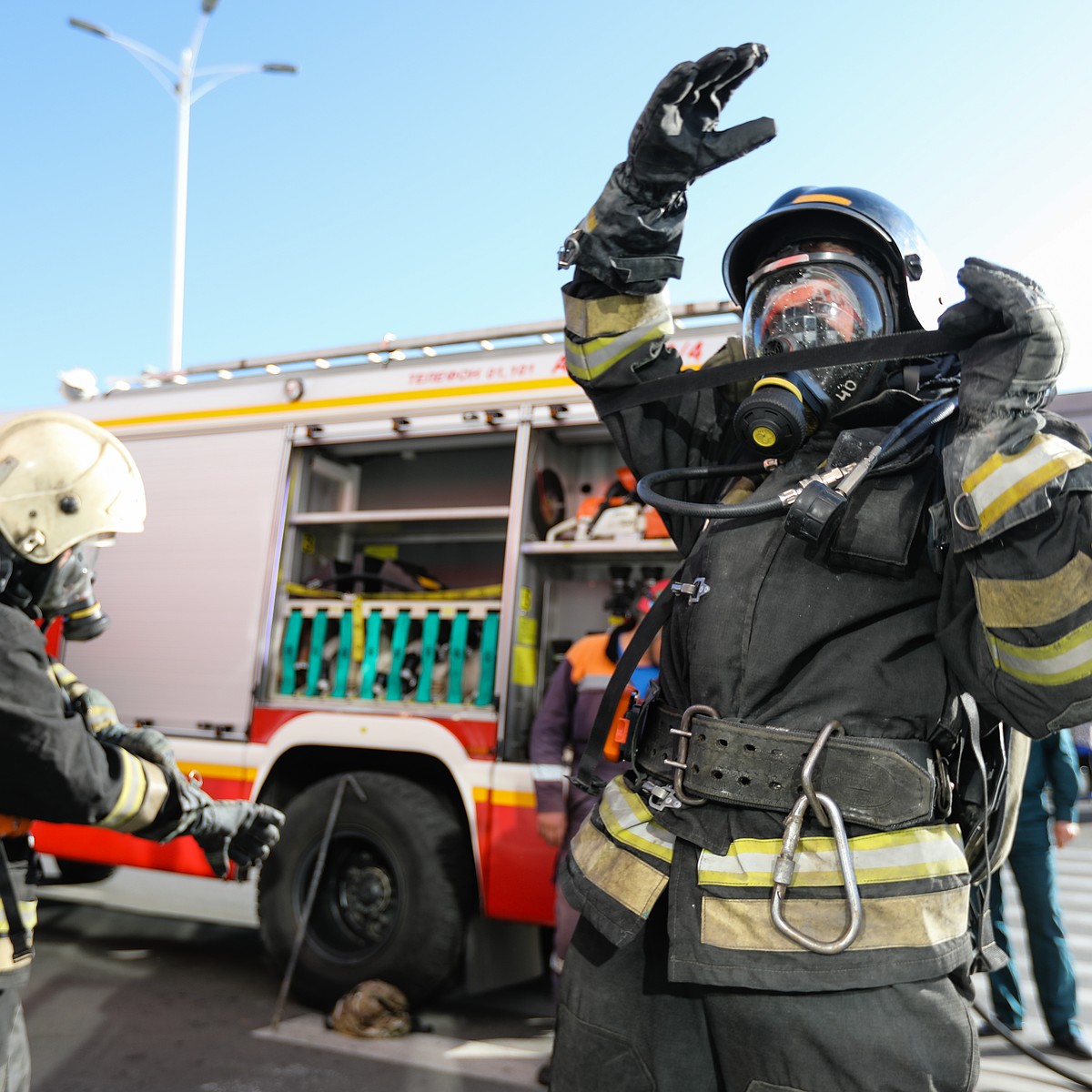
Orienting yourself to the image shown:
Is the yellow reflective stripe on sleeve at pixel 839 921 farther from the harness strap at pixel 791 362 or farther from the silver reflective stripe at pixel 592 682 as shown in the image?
the silver reflective stripe at pixel 592 682

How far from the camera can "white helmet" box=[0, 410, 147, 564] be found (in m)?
2.38

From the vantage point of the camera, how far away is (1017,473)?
1.15 metres

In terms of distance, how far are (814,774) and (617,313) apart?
0.88 m

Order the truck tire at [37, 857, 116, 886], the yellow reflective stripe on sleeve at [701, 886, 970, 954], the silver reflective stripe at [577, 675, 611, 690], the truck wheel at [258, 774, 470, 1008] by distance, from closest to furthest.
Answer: the yellow reflective stripe on sleeve at [701, 886, 970, 954] < the silver reflective stripe at [577, 675, 611, 690] < the truck wheel at [258, 774, 470, 1008] < the truck tire at [37, 857, 116, 886]

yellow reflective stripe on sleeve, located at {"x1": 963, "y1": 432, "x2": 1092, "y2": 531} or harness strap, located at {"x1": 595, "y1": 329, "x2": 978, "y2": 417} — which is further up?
harness strap, located at {"x1": 595, "y1": 329, "x2": 978, "y2": 417}

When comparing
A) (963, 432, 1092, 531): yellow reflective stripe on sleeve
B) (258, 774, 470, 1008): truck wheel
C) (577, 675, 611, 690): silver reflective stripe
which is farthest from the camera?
(258, 774, 470, 1008): truck wheel

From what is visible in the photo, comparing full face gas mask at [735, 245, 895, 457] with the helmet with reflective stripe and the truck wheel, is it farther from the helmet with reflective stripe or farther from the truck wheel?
the truck wheel

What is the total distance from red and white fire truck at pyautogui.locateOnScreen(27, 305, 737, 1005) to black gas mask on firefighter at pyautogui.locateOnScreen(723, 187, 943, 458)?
2.20m

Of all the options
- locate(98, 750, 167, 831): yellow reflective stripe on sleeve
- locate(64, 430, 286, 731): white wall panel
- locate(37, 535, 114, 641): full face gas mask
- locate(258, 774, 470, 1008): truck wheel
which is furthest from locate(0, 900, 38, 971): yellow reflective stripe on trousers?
locate(64, 430, 286, 731): white wall panel

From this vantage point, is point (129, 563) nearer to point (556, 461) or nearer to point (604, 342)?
point (556, 461)

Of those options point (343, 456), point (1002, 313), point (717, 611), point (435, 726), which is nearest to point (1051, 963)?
point (435, 726)

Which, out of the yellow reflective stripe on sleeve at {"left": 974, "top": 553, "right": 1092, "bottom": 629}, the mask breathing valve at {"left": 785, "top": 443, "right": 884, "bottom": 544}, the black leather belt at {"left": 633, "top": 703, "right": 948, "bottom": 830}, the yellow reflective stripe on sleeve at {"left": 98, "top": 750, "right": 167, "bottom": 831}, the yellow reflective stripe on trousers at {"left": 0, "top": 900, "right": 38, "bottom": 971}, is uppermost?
the mask breathing valve at {"left": 785, "top": 443, "right": 884, "bottom": 544}

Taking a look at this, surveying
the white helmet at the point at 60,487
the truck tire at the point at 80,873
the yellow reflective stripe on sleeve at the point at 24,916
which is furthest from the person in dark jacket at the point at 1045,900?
the truck tire at the point at 80,873

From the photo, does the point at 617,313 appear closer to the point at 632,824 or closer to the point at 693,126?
the point at 693,126
